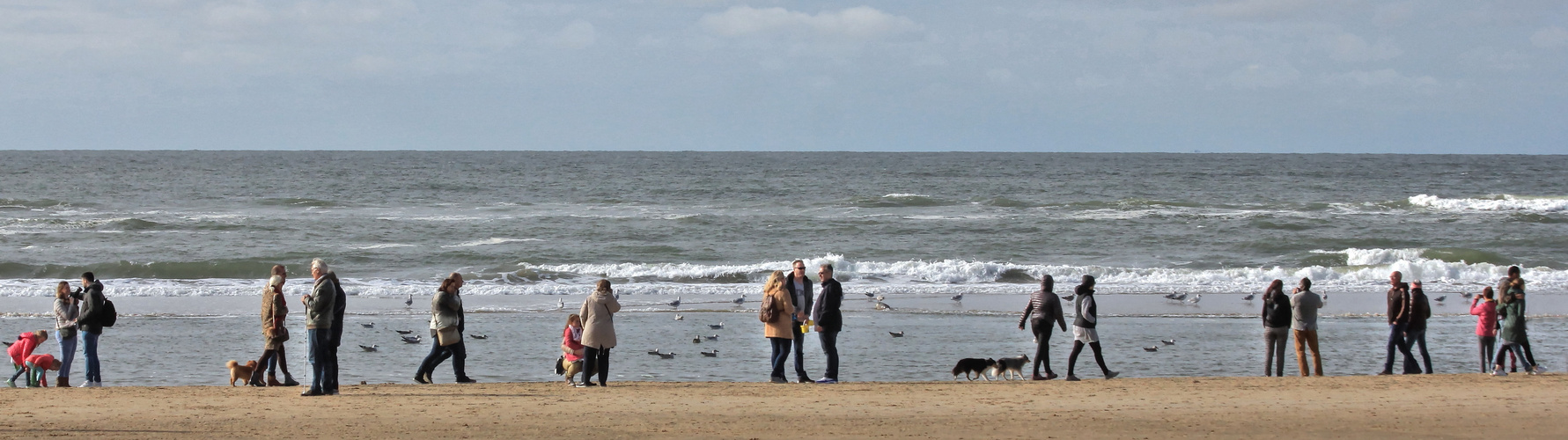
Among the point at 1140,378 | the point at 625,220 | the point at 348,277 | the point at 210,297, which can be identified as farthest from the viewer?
the point at 625,220

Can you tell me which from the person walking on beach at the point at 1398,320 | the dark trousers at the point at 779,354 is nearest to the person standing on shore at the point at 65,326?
the dark trousers at the point at 779,354

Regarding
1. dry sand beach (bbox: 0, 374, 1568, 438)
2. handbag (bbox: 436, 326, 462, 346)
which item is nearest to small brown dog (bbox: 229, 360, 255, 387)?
dry sand beach (bbox: 0, 374, 1568, 438)

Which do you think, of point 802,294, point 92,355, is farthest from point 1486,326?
point 92,355

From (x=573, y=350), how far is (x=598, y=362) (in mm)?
483

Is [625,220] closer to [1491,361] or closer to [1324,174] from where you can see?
[1491,361]

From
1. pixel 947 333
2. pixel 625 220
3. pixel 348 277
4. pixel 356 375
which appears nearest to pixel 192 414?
pixel 356 375

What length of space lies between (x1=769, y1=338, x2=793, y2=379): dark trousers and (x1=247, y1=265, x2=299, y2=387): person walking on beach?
13.4 feet

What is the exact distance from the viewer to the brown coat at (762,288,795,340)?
10.2 m

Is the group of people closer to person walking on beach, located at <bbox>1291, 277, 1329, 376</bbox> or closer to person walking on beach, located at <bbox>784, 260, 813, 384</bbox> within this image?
person walking on beach, located at <bbox>784, 260, 813, 384</bbox>

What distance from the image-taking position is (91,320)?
401 inches

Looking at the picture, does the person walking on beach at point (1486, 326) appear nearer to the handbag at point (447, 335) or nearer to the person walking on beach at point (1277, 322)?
the person walking on beach at point (1277, 322)

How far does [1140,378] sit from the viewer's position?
431 inches

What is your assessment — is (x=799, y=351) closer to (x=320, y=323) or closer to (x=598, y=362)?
(x=598, y=362)

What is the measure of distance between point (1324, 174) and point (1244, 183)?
15.1 metres
